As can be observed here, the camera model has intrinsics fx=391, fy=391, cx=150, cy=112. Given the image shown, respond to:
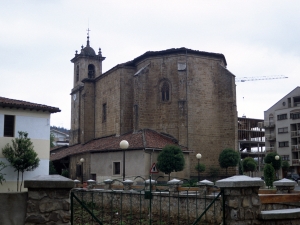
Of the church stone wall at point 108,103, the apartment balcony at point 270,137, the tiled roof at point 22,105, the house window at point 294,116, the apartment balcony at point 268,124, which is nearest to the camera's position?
the tiled roof at point 22,105

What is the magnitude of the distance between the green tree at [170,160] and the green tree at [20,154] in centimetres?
834

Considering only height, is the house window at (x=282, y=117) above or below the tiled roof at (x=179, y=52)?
below

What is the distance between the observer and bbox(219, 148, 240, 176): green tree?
3012cm

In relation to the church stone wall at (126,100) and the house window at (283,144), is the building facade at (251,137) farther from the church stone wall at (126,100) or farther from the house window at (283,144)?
the church stone wall at (126,100)

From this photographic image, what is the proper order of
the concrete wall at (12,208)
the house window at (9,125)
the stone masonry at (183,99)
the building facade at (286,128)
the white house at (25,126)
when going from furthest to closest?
the building facade at (286,128) → the stone masonry at (183,99) → the house window at (9,125) → the white house at (25,126) → the concrete wall at (12,208)

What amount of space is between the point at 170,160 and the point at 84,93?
752 inches

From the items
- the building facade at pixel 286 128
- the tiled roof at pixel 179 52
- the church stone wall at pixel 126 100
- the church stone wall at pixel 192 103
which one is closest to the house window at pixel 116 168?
the church stone wall at pixel 192 103

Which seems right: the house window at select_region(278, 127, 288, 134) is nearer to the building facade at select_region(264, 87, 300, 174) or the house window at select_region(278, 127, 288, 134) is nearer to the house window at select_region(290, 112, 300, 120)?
the building facade at select_region(264, 87, 300, 174)

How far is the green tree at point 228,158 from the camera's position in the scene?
3012cm

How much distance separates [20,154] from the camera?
2216 centimetres

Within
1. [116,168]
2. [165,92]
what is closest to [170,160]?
[116,168]

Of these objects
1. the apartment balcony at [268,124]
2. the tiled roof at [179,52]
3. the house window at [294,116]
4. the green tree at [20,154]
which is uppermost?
the tiled roof at [179,52]

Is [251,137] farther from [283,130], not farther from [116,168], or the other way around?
[116,168]

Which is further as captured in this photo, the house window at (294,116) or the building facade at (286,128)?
the house window at (294,116)
